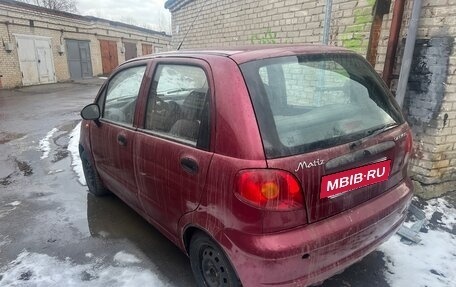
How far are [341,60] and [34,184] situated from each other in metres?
4.21

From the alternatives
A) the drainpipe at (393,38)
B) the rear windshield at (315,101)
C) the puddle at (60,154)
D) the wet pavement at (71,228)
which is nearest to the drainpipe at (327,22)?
the drainpipe at (393,38)

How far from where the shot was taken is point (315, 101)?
81.5 inches

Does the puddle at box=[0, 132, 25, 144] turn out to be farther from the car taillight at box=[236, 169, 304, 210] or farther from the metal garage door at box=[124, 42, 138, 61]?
the metal garage door at box=[124, 42, 138, 61]

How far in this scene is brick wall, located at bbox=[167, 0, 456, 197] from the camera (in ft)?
10.4

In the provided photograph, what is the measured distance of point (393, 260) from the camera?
2.58m

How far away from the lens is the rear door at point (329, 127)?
67.4 inches

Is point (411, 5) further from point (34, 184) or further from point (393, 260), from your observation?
Result: point (34, 184)

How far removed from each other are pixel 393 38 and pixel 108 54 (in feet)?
82.7

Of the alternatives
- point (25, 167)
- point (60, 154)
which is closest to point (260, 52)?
point (25, 167)

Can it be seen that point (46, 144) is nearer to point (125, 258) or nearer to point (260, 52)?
point (125, 258)

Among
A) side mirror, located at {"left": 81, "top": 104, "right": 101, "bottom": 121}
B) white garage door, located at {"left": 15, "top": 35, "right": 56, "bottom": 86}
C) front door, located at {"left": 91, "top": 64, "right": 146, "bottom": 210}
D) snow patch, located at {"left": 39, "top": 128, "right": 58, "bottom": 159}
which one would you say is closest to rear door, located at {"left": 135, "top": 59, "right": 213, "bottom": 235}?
front door, located at {"left": 91, "top": 64, "right": 146, "bottom": 210}

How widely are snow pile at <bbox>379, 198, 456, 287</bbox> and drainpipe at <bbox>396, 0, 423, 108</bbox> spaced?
130 centimetres

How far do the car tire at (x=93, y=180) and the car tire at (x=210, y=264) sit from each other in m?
2.00

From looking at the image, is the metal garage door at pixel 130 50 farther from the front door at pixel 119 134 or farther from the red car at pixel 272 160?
the red car at pixel 272 160
